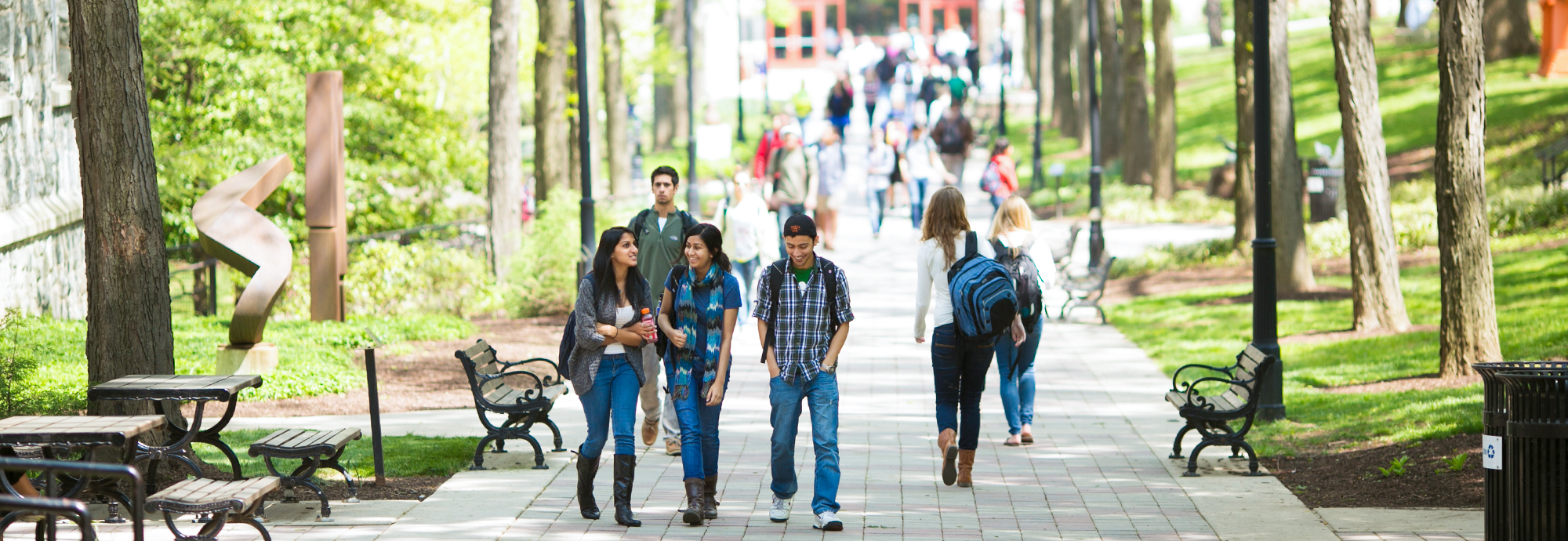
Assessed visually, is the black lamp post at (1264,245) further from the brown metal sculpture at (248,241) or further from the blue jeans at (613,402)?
the brown metal sculpture at (248,241)

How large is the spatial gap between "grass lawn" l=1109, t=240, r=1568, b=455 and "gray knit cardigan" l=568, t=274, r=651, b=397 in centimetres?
458

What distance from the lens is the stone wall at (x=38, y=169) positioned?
45.2 feet

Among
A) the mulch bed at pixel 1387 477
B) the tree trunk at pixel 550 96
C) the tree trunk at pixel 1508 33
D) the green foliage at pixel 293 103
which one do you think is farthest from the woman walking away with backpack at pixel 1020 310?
the tree trunk at pixel 1508 33

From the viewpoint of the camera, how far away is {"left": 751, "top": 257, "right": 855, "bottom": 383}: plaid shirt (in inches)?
277

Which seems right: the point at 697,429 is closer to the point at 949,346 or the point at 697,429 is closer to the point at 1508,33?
the point at 949,346

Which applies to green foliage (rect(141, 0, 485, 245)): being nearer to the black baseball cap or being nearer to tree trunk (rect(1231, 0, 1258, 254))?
tree trunk (rect(1231, 0, 1258, 254))

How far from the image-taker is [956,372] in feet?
26.5

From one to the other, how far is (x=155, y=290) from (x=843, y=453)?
421 cm

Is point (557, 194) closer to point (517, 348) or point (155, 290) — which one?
point (517, 348)

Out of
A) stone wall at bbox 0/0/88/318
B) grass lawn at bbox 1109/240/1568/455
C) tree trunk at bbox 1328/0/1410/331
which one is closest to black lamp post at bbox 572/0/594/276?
stone wall at bbox 0/0/88/318

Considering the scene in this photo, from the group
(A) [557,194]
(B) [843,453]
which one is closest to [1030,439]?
(B) [843,453]

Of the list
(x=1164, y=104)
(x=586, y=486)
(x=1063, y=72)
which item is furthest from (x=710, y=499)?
(x=1063, y=72)

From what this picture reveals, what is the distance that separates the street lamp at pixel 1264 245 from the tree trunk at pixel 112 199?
7.07m

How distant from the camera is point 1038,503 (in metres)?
7.86
